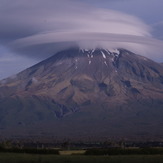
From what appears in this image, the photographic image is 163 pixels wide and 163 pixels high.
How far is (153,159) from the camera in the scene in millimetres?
61188

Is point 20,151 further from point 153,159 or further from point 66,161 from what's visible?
point 153,159

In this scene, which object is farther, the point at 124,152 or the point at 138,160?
the point at 124,152

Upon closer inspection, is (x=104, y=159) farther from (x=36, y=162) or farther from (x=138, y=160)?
(x=36, y=162)

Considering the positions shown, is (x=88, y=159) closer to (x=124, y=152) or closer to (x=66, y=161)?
(x=66, y=161)

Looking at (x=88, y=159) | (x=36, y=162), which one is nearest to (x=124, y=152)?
(x=88, y=159)

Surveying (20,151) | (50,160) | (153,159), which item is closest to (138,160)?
(153,159)

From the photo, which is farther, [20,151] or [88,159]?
[20,151]

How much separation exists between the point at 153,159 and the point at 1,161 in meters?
17.9

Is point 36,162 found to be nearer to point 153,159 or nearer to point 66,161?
point 66,161

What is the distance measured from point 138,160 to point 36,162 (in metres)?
12.0

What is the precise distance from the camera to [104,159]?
6294cm

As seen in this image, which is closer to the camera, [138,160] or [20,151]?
[138,160]

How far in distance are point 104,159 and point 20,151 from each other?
76.3 ft

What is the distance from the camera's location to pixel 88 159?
63656mm
